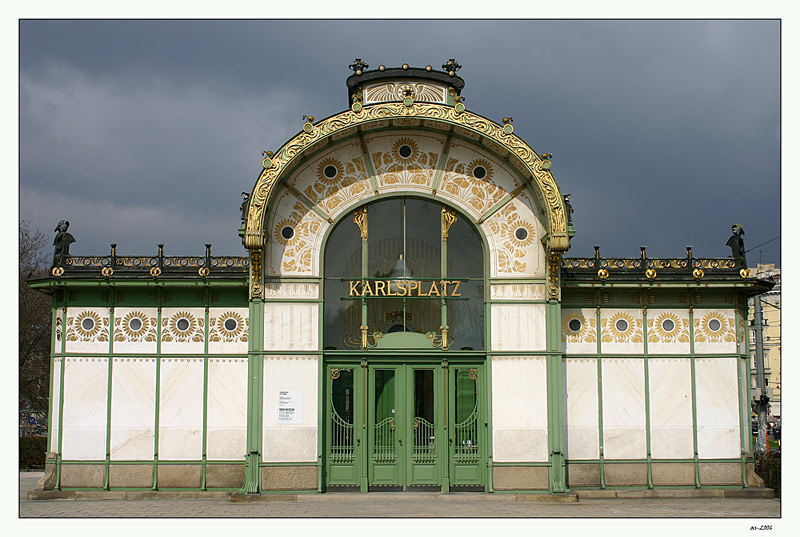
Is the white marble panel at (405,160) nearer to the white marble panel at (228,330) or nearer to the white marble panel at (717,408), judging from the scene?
the white marble panel at (228,330)

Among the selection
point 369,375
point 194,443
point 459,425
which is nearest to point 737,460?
point 459,425

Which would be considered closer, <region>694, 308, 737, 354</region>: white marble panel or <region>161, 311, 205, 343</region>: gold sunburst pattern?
<region>161, 311, 205, 343</region>: gold sunburst pattern

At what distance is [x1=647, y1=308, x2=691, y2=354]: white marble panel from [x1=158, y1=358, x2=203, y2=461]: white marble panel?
10058 mm

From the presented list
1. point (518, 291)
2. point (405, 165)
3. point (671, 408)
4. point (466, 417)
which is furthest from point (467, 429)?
point (405, 165)

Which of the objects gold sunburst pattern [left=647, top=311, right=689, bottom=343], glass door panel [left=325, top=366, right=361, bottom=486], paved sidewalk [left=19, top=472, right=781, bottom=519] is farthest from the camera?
gold sunburst pattern [left=647, top=311, right=689, bottom=343]

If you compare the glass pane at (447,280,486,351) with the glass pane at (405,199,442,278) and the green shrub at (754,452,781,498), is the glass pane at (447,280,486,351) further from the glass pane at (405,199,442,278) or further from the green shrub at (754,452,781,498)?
the green shrub at (754,452,781,498)

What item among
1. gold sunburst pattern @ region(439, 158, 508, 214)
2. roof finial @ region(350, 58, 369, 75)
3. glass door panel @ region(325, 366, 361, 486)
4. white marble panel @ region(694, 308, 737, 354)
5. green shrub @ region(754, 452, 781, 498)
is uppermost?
roof finial @ region(350, 58, 369, 75)

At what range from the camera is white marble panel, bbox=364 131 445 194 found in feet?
59.1

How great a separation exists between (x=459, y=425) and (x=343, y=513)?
346 centimetres

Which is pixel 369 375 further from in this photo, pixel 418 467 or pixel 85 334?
pixel 85 334

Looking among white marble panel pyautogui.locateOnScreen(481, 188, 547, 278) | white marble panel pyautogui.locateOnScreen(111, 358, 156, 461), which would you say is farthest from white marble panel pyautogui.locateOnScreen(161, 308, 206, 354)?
white marble panel pyautogui.locateOnScreen(481, 188, 547, 278)

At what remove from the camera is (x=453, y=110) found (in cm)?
1733

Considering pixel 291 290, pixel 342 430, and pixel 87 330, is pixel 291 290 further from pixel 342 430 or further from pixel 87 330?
pixel 87 330

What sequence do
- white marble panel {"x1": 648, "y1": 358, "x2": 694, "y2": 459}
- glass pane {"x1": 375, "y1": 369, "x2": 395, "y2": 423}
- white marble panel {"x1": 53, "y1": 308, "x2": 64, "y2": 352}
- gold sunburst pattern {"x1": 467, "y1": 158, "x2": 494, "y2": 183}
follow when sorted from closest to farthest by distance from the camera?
glass pane {"x1": 375, "y1": 369, "x2": 395, "y2": 423} → gold sunburst pattern {"x1": 467, "y1": 158, "x2": 494, "y2": 183} → white marble panel {"x1": 648, "y1": 358, "x2": 694, "y2": 459} → white marble panel {"x1": 53, "y1": 308, "x2": 64, "y2": 352}
